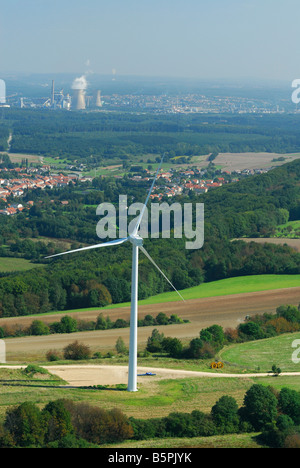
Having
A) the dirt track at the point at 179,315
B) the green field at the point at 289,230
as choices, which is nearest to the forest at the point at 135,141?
the green field at the point at 289,230

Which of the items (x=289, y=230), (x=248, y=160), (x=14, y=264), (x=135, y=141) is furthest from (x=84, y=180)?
(x=14, y=264)

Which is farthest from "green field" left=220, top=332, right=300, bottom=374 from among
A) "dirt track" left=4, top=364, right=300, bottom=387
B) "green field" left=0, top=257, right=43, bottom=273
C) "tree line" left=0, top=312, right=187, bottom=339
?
"green field" left=0, top=257, right=43, bottom=273

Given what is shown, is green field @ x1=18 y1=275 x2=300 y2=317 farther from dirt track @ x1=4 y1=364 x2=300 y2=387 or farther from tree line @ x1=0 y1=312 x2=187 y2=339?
dirt track @ x1=4 y1=364 x2=300 y2=387

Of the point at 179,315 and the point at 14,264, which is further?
the point at 14,264

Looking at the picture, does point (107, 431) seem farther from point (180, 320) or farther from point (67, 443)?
point (180, 320)

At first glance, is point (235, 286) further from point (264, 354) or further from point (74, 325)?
point (264, 354)
